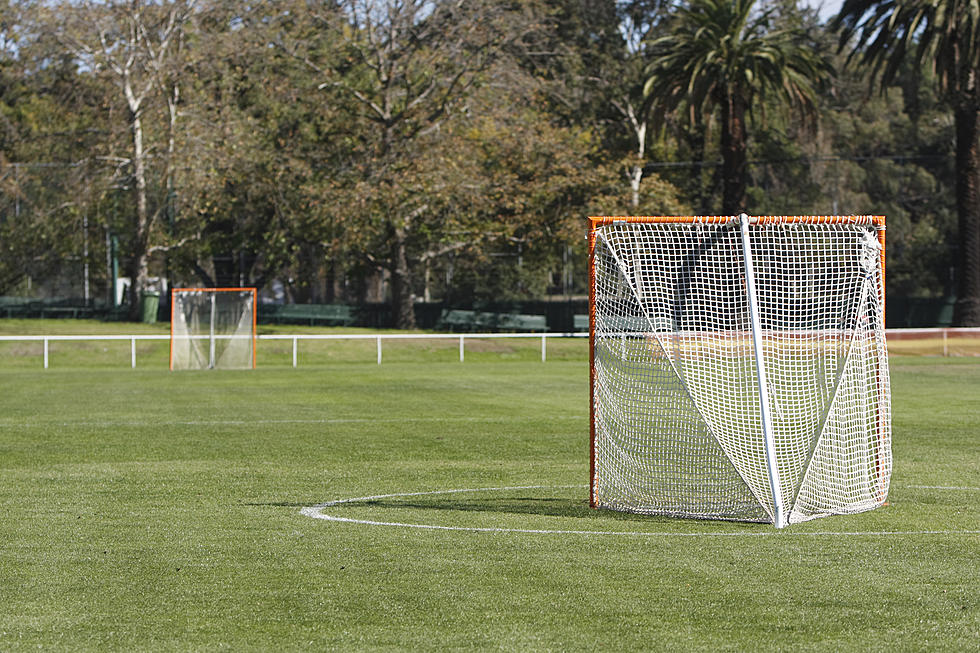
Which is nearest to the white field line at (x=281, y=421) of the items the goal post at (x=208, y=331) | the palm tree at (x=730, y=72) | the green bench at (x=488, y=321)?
the goal post at (x=208, y=331)

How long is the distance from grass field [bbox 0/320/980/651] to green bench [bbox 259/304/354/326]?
34284 millimetres

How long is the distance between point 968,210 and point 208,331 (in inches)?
930

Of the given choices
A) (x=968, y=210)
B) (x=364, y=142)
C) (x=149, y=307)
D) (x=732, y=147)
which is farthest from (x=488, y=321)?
(x=968, y=210)

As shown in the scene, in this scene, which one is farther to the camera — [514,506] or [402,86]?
[402,86]

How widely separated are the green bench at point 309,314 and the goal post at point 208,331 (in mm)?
14972

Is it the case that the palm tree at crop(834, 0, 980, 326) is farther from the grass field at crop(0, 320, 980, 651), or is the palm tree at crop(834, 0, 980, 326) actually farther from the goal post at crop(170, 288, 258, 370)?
the grass field at crop(0, 320, 980, 651)

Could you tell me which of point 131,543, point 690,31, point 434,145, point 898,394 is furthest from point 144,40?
point 131,543

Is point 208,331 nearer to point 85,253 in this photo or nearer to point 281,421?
point 281,421

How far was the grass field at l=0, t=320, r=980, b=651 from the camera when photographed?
635 centimetres

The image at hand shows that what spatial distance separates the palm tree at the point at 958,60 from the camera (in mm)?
38500

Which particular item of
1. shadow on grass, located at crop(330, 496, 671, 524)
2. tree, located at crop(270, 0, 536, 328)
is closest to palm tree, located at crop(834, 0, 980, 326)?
tree, located at crop(270, 0, 536, 328)

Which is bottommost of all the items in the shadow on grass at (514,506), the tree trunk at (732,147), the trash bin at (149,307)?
the shadow on grass at (514,506)

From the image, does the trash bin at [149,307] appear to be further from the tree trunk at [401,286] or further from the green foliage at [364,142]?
the tree trunk at [401,286]

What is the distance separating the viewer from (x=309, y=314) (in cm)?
5300
